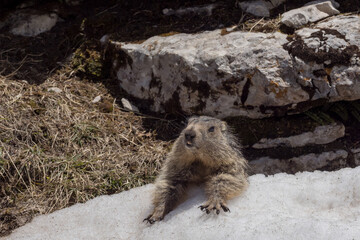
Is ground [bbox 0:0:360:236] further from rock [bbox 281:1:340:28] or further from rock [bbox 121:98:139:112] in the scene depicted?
rock [bbox 281:1:340:28]

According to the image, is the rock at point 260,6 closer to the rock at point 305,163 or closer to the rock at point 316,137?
the rock at point 316,137

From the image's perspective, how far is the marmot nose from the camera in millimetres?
5348

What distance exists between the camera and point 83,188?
6.40 meters

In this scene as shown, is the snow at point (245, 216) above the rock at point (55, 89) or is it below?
below

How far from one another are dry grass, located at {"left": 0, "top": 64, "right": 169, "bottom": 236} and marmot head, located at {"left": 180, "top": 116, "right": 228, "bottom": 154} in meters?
1.59

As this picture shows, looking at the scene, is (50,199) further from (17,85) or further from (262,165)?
(262,165)

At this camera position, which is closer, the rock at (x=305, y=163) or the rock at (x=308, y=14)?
the rock at (x=305, y=163)

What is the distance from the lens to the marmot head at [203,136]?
5.39 metres

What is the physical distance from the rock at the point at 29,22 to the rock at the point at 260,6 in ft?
14.0

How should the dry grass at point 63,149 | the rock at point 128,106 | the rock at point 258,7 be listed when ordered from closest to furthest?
the dry grass at point 63,149, the rock at point 258,7, the rock at point 128,106

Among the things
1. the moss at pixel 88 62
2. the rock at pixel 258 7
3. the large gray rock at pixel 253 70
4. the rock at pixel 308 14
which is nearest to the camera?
the large gray rock at pixel 253 70

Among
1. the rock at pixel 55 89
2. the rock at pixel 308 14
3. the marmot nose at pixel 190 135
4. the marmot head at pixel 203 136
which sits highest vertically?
the rock at pixel 308 14

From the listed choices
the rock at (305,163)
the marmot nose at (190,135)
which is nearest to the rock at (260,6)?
the rock at (305,163)

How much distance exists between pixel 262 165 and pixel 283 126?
0.78m
